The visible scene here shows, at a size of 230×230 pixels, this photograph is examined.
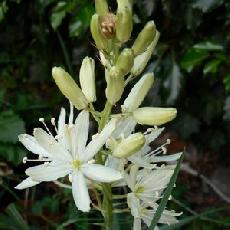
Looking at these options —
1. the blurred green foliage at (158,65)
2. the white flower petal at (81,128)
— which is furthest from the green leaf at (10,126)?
the white flower petal at (81,128)

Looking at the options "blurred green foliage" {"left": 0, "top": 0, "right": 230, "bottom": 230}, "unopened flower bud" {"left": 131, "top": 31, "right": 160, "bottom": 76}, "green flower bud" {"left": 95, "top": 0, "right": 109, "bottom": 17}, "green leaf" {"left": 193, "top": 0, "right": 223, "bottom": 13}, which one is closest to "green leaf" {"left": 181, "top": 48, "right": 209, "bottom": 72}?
"blurred green foliage" {"left": 0, "top": 0, "right": 230, "bottom": 230}

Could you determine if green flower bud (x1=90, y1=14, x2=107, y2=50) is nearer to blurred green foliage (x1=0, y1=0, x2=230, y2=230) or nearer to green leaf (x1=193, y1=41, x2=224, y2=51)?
blurred green foliage (x1=0, y1=0, x2=230, y2=230)

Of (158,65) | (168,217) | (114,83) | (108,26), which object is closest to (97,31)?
(108,26)

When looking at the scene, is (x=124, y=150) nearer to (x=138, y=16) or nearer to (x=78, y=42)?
(x=138, y=16)

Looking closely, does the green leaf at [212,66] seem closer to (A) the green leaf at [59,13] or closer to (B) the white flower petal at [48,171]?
(A) the green leaf at [59,13]

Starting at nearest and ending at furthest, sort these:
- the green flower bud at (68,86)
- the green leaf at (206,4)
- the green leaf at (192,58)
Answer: the green flower bud at (68,86), the green leaf at (206,4), the green leaf at (192,58)

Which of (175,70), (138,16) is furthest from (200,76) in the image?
(138,16)

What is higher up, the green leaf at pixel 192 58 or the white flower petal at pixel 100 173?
the green leaf at pixel 192 58

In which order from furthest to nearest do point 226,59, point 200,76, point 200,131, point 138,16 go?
1. point 200,131
2. point 200,76
3. point 138,16
4. point 226,59
